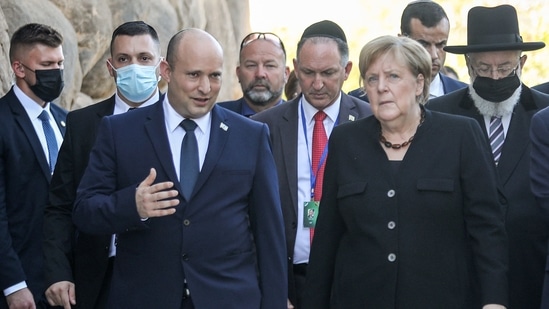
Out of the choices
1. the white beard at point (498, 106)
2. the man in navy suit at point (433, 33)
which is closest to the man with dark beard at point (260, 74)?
the man in navy suit at point (433, 33)

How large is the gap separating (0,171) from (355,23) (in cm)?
2884

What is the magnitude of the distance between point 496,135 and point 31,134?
121 inches

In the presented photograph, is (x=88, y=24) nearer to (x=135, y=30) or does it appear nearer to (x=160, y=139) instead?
(x=135, y=30)

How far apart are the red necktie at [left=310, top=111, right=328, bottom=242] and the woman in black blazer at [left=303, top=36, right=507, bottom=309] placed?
1.03 m

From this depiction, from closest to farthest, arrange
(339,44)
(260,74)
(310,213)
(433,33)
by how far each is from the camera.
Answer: (310,213), (339,44), (260,74), (433,33)

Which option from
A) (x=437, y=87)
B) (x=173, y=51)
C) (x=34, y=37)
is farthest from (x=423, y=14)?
(x=173, y=51)

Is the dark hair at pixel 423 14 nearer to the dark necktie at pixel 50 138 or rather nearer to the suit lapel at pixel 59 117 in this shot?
the suit lapel at pixel 59 117

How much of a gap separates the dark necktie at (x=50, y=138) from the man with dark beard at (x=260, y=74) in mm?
1482

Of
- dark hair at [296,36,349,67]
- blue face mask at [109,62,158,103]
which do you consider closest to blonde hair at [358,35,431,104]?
dark hair at [296,36,349,67]

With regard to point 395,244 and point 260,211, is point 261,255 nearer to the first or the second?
point 260,211

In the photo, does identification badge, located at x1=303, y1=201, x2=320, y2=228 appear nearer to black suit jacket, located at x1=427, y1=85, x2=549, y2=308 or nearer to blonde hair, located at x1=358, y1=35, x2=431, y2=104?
black suit jacket, located at x1=427, y1=85, x2=549, y2=308

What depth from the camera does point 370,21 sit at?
36219 mm

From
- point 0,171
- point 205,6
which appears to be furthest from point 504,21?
point 205,6

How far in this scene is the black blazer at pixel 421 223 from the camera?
5.91 meters
